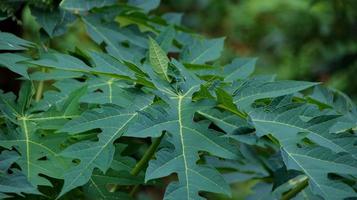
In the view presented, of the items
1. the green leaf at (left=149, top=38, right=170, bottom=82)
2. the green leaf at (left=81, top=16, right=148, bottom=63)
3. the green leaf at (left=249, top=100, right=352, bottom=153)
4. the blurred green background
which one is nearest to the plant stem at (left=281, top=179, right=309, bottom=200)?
the green leaf at (left=249, top=100, right=352, bottom=153)

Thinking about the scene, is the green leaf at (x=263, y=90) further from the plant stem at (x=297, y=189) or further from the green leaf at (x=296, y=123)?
the plant stem at (x=297, y=189)

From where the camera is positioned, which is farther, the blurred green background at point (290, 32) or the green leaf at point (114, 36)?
the blurred green background at point (290, 32)

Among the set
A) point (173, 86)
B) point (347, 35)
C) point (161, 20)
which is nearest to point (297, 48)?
point (347, 35)

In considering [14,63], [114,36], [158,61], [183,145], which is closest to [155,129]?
[183,145]

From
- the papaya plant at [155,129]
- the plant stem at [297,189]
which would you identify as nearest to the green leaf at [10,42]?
the papaya plant at [155,129]

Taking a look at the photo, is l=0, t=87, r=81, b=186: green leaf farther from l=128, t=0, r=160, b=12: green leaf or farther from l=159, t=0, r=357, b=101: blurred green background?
l=159, t=0, r=357, b=101: blurred green background

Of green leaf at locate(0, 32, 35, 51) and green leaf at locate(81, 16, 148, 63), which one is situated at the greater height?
green leaf at locate(81, 16, 148, 63)

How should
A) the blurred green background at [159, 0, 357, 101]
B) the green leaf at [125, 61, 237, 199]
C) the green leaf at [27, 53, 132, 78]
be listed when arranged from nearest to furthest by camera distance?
the green leaf at [125, 61, 237, 199], the green leaf at [27, 53, 132, 78], the blurred green background at [159, 0, 357, 101]

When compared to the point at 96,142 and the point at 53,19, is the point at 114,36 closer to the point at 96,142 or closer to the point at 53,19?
the point at 53,19

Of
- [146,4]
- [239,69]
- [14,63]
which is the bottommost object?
[14,63]
